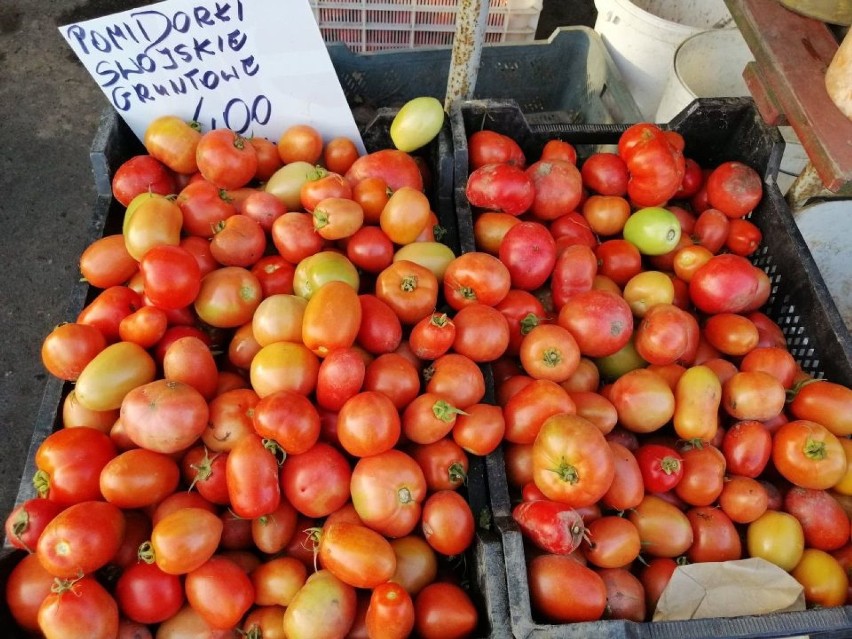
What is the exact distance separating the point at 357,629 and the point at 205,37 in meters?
1.61

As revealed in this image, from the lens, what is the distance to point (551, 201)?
201cm

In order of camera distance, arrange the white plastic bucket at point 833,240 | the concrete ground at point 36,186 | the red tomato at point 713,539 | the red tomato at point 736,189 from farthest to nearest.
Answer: the concrete ground at point 36,186 < the white plastic bucket at point 833,240 < the red tomato at point 736,189 < the red tomato at point 713,539

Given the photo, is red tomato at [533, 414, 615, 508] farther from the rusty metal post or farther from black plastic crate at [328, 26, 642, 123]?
black plastic crate at [328, 26, 642, 123]

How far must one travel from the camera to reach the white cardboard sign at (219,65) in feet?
6.04

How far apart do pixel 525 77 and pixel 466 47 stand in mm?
820

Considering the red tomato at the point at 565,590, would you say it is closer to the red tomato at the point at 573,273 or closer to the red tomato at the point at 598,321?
the red tomato at the point at 598,321

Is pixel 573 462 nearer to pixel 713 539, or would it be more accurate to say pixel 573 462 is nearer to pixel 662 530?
pixel 662 530

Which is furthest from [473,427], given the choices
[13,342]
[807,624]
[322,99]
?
[13,342]

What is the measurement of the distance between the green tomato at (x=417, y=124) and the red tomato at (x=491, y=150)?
0.43 ft

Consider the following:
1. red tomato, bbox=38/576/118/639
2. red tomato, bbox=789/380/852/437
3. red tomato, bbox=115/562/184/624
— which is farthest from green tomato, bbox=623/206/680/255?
red tomato, bbox=38/576/118/639

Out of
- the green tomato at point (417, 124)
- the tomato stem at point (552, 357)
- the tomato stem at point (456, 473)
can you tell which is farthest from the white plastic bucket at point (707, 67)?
the tomato stem at point (456, 473)

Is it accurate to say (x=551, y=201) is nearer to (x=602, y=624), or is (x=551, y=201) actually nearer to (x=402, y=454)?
(x=402, y=454)

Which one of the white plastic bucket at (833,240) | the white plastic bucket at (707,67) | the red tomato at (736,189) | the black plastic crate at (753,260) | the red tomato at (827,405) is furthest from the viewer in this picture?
the white plastic bucket at (707,67)

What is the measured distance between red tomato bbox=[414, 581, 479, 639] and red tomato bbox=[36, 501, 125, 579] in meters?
0.64
